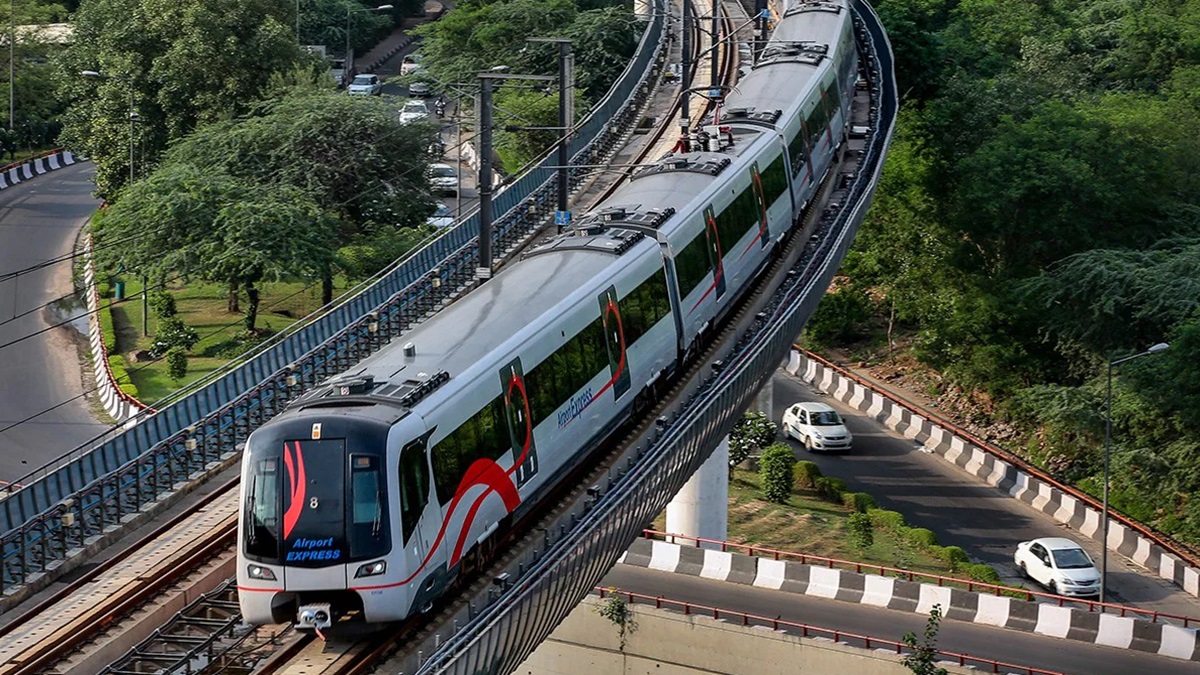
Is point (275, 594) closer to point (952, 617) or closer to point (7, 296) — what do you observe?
point (952, 617)

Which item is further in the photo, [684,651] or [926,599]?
[926,599]

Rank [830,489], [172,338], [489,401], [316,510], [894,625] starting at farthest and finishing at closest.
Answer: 1. [172,338]
2. [830,489]
3. [894,625]
4. [489,401]
5. [316,510]

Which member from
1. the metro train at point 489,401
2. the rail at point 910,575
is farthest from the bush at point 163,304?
the metro train at point 489,401

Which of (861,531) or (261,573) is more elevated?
(261,573)

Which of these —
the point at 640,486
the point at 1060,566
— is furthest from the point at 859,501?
the point at 640,486

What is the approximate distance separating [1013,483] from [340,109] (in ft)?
82.8

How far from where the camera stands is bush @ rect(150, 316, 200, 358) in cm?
5656

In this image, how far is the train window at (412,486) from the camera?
73.9 feet

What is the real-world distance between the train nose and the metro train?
3 cm

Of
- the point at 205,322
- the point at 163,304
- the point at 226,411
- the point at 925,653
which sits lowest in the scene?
the point at 205,322

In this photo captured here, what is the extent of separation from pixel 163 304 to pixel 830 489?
23.4 metres

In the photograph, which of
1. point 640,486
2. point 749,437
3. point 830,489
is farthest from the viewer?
point 749,437

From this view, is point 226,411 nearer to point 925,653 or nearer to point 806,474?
point 925,653

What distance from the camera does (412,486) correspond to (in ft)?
74.7
